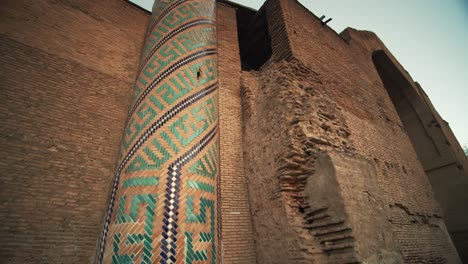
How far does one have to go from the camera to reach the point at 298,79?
152 inches

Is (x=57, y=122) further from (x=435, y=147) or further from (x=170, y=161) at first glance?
(x=435, y=147)

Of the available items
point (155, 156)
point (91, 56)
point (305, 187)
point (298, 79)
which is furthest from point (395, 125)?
point (91, 56)

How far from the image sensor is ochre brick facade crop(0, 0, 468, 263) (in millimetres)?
2604

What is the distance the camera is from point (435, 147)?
29.4 feet

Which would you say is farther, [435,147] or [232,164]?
[435,147]

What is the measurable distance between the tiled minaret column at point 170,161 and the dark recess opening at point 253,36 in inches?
147

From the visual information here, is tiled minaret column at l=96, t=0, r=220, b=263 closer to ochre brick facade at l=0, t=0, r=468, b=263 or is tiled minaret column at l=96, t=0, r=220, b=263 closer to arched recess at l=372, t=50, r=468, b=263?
ochre brick facade at l=0, t=0, r=468, b=263

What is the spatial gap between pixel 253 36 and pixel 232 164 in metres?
4.50

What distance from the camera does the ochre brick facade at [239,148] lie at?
103 inches

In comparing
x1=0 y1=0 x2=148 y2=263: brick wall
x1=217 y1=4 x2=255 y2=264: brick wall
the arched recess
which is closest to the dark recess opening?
x1=217 y1=4 x2=255 y2=264: brick wall

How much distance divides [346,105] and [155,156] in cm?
415

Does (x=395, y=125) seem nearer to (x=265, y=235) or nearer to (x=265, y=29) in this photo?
(x=265, y=29)

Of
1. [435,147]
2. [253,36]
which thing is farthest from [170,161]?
[435,147]

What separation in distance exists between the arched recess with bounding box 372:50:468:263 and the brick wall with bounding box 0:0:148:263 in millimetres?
9308
